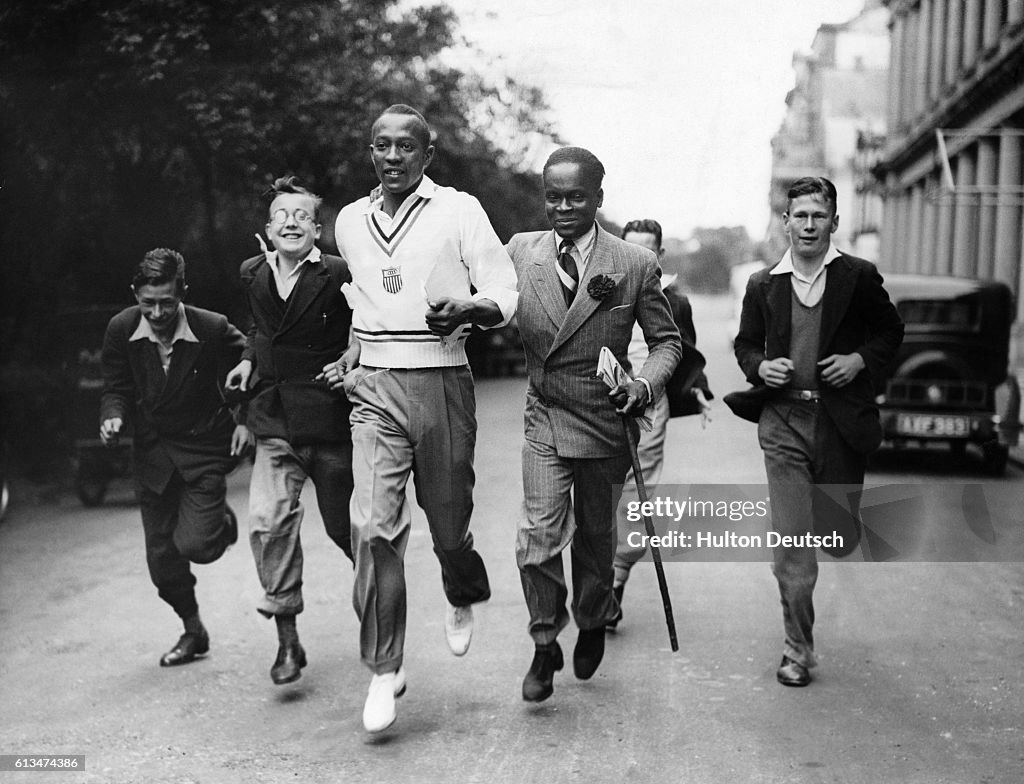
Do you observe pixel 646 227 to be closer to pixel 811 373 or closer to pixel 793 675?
pixel 811 373

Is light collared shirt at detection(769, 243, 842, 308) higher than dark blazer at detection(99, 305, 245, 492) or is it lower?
higher

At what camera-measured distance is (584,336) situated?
4.59 meters

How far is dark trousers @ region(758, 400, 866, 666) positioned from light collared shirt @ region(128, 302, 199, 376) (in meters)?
2.43

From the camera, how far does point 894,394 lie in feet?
37.4

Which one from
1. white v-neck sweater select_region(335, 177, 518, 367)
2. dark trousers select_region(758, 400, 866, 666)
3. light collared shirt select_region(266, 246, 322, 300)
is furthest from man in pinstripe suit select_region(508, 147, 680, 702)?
light collared shirt select_region(266, 246, 322, 300)

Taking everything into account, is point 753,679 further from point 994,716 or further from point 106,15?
point 106,15

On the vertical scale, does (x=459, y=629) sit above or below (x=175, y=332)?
below

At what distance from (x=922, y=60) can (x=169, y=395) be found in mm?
15681

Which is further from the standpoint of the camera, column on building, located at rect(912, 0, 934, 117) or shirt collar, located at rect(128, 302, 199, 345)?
column on building, located at rect(912, 0, 934, 117)

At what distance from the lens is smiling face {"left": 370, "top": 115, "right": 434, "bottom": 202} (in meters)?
4.41

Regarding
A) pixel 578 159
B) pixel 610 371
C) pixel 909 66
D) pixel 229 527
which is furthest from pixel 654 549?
pixel 909 66

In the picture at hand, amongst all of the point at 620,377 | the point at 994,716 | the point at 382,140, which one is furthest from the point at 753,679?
the point at 382,140

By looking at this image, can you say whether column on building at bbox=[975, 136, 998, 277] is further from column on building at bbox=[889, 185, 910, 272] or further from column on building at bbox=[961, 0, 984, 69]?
column on building at bbox=[961, 0, 984, 69]

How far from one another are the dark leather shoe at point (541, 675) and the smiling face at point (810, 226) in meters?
1.78
